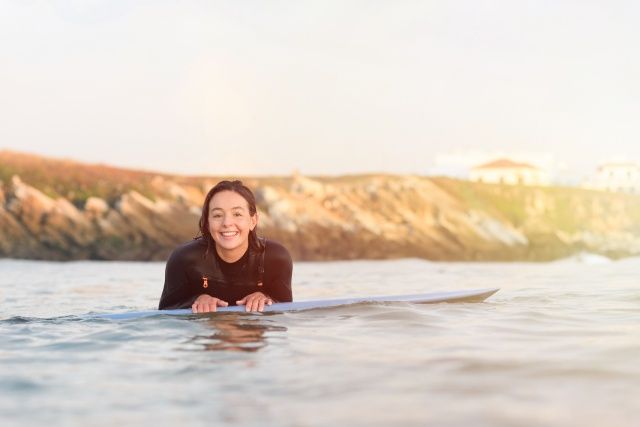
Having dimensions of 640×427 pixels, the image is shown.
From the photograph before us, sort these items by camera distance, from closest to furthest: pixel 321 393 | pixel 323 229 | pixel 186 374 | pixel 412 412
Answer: pixel 412 412 < pixel 321 393 < pixel 186 374 < pixel 323 229

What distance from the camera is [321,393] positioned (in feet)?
11.1

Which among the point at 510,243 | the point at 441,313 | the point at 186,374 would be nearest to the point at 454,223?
the point at 510,243

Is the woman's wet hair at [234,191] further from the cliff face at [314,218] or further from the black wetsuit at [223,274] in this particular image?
the cliff face at [314,218]

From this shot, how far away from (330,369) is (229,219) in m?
2.22

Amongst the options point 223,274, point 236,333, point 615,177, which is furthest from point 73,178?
point 615,177

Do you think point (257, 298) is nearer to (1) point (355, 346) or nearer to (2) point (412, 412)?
(1) point (355, 346)

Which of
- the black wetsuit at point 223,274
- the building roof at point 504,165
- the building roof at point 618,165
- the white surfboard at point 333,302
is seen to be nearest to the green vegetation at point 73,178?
the white surfboard at point 333,302

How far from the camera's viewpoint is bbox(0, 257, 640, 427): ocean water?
303 centimetres

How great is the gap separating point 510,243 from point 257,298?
1348 inches

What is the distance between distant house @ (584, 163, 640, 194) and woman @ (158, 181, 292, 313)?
2939 inches

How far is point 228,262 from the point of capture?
249 inches

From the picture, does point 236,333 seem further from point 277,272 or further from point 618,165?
point 618,165

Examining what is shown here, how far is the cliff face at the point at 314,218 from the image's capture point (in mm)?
29297

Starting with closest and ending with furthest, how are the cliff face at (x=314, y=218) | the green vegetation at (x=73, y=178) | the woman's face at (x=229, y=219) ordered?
1. the woman's face at (x=229, y=219)
2. the cliff face at (x=314, y=218)
3. the green vegetation at (x=73, y=178)
